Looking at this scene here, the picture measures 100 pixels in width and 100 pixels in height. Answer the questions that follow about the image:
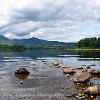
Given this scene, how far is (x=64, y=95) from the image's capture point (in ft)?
145

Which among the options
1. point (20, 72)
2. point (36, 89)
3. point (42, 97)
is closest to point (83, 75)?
point (36, 89)

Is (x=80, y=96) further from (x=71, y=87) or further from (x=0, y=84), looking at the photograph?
(x=0, y=84)

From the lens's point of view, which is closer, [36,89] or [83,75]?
[36,89]

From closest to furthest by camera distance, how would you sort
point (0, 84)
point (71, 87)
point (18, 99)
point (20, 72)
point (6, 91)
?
1. point (18, 99)
2. point (6, 91)
3. point (71, 87)
4. point (0, 84)
5. point (20, 72)

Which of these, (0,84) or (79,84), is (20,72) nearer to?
(0,84)

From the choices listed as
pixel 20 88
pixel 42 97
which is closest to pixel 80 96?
pixel 42 97

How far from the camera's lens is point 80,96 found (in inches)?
1690

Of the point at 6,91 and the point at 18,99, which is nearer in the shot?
the point at 18,99

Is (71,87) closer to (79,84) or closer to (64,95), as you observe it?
(79,84)

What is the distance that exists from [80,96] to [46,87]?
33.6ft

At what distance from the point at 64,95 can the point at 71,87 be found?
290 inches

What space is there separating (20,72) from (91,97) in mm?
35560

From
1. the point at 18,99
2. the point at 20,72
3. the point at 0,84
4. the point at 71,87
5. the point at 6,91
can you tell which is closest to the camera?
the point at 18,99

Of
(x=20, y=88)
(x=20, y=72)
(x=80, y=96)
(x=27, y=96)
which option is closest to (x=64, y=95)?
(x=80, y=96)
